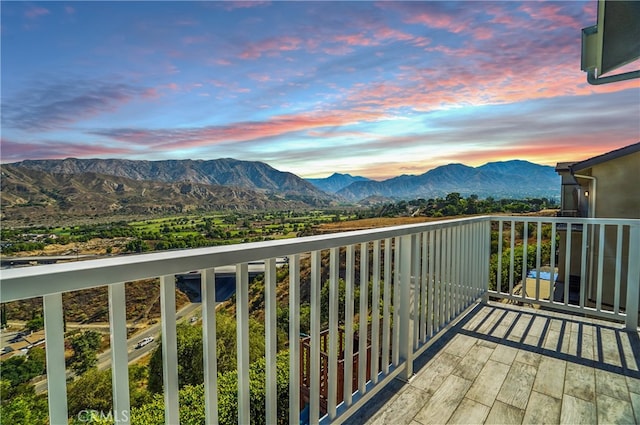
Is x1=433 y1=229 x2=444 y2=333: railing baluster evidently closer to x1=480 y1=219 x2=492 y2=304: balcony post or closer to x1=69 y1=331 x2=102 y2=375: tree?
x1=480 y1=219 x2=492 y2=304: balcony post

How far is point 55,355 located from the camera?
80cm

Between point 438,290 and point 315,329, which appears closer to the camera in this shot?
point 315,329

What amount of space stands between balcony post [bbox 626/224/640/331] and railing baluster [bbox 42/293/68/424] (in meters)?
3.95

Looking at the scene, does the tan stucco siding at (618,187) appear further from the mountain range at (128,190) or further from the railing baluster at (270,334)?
the railing baluster at (270,334)

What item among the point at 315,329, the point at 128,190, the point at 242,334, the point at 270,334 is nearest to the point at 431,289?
the point at 315,329

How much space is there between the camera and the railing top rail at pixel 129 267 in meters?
0.73

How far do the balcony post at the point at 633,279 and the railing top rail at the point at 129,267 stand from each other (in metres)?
3.02

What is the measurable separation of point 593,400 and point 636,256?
1.59m

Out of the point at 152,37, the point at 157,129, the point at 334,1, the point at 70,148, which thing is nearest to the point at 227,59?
the point at 152,37

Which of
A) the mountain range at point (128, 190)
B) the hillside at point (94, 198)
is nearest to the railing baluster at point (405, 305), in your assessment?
the mountain range at point (128, 190)

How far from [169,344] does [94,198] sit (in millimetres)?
33119

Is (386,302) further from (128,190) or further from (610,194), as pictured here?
(128,190)

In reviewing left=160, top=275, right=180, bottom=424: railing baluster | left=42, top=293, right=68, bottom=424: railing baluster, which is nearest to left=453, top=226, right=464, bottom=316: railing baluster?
left=160, top=275, right=180, bottom=424: railing baluster

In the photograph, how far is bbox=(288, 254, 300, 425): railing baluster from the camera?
1.38m
